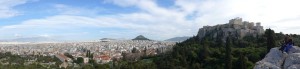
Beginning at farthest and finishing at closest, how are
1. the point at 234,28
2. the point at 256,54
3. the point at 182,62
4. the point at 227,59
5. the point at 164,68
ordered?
the point at 234,28
the point at 182,62
the point at 256,54
the point at 164,68
the point at 227,59

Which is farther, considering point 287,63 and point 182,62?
point 182,62

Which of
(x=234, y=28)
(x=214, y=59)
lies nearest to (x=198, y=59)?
(x=214, y=59)

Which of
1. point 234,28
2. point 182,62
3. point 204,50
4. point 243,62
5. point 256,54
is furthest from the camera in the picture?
point 234,28

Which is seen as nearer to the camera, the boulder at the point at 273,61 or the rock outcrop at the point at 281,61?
the rock outcrop at the point at 281,61

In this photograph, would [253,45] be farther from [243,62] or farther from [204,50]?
[243,62]

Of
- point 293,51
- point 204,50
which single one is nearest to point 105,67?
point 204,50

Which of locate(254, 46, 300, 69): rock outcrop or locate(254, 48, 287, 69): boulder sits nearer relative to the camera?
locate(254, 46, 300, 69): rock outcrop

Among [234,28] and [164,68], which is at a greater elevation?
[234,28]
